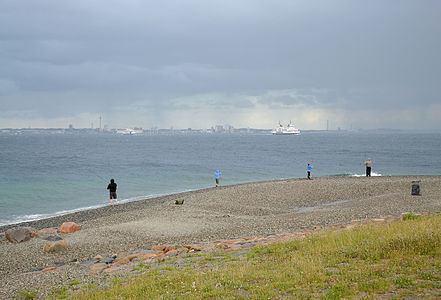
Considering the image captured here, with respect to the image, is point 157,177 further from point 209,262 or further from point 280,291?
point 280,291

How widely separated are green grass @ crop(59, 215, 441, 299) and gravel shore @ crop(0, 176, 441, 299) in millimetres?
3394

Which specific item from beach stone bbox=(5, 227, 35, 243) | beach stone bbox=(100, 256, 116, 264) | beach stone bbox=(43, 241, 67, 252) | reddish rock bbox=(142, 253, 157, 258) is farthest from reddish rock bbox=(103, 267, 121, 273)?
beach stone bbox=(5, 227, 35, 243)

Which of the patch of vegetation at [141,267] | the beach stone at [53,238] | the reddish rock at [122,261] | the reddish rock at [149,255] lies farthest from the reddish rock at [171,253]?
the beach stone at [53,238]

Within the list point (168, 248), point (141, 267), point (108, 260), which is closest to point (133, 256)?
point (108, 260)

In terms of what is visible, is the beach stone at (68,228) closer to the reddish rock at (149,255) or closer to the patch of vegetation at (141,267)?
the reddish rock at (149,255)

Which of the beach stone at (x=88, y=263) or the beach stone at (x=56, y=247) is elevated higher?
the beach stone at (x=88, y=263)

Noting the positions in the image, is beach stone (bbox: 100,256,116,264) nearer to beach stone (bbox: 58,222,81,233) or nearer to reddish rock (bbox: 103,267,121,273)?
reddish rock (bbox: 103,267,121,273)

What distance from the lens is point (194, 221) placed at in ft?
71.7

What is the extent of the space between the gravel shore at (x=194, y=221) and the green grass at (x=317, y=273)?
3.39 m

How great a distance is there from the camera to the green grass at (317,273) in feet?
24.5

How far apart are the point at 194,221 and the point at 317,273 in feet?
45.8

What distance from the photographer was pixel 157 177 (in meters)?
55.6

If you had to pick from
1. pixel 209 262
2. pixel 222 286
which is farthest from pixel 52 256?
pixel 222 286

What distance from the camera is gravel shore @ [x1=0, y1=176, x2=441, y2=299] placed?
1480 centimetres
